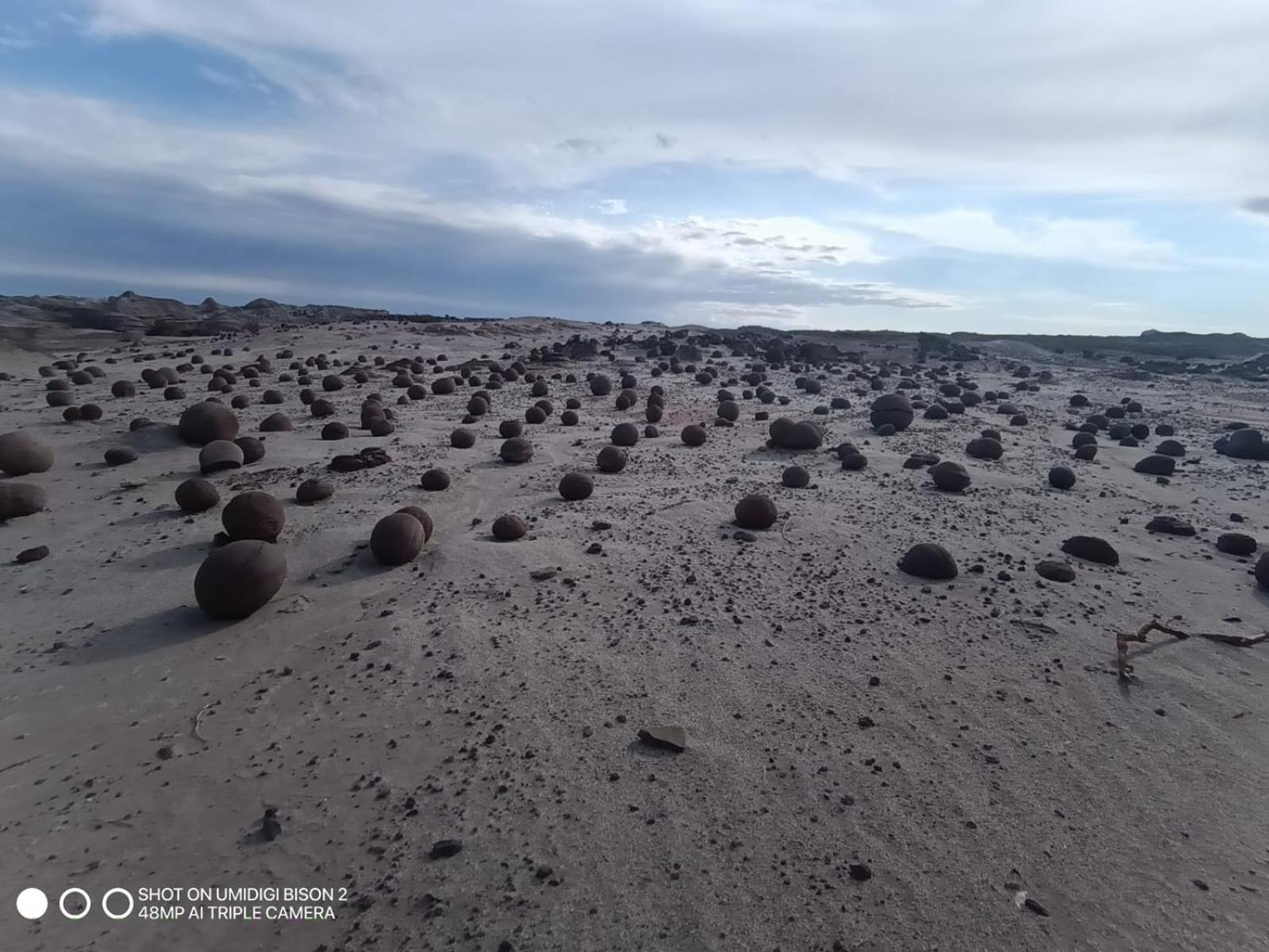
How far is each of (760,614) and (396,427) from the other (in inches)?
371

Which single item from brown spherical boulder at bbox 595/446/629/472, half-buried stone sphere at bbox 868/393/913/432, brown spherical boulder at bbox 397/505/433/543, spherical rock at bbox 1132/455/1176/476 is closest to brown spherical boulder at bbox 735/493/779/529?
brown spherical boulder at bbox 595/446/629/472

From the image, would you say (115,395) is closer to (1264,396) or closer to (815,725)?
(815,725)

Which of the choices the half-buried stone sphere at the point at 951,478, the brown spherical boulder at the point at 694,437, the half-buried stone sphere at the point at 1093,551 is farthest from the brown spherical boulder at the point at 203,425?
the half-buried stone sphere at the point at 1093,551

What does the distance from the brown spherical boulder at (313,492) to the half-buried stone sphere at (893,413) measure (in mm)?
10332

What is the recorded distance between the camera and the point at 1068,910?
3.19m

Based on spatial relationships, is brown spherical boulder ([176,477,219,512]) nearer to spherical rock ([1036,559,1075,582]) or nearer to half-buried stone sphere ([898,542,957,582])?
half-buried stone sphere ([898,542,957,582])

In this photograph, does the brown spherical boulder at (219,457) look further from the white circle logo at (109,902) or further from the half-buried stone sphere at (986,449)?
the half-buried stone sphere at (986,449)

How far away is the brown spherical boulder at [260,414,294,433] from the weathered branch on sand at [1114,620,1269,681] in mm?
12174

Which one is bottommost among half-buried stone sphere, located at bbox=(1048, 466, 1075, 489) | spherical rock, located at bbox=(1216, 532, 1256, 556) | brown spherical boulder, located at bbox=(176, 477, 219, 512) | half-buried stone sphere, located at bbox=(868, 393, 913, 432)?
brown spherical boulder, located at bbox=(176, 477, 219, 512)

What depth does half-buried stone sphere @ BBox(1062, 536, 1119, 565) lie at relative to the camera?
7080 millimetres

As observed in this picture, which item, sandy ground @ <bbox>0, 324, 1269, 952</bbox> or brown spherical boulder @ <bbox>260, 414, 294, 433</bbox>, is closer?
sandy ground @ <bbox>0, 324, 1269, 952</bbox>

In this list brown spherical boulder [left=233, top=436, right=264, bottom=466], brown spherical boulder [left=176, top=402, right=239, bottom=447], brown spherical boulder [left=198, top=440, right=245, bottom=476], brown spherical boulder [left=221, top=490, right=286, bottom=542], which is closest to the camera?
Answer: brown spherical boulder [left=221, top=490, right=286, bottom=542]

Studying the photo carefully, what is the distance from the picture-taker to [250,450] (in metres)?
10.6

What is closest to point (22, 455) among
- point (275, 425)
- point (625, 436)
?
point (275, 425)
